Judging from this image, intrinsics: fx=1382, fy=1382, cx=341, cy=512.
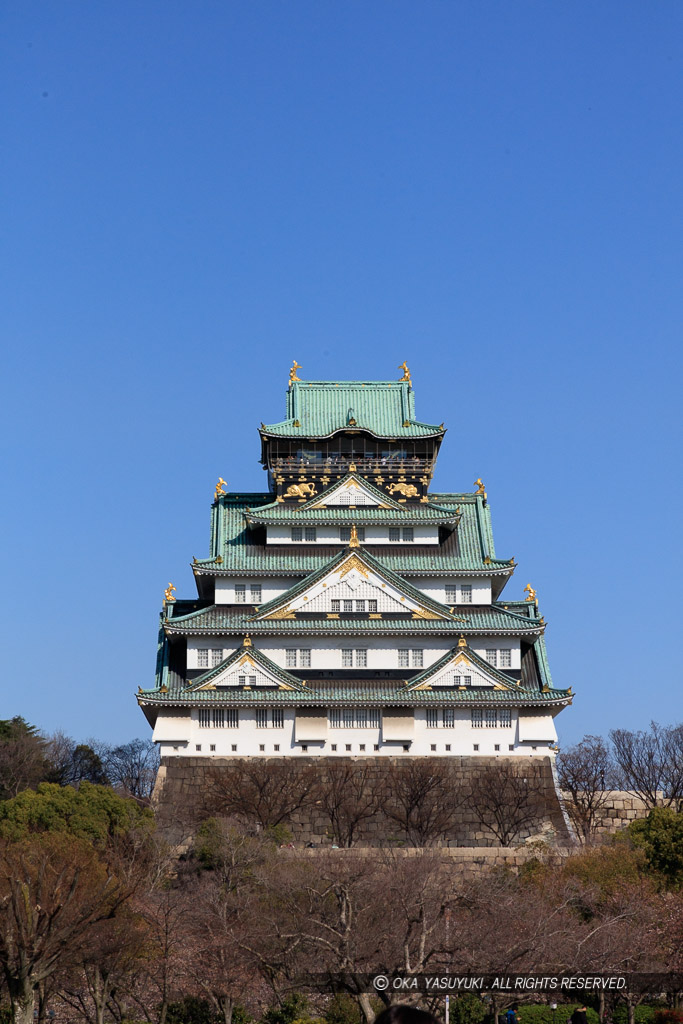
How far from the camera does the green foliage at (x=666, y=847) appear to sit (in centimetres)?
3922

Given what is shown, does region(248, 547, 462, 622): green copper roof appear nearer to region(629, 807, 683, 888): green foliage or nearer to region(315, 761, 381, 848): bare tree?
region(315, 761, 381, 848): bare tree

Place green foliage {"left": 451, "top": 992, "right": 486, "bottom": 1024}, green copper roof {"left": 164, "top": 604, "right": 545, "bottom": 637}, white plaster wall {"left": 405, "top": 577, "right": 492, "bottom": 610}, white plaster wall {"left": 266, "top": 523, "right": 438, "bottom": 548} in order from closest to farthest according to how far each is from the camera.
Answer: green foliage {"left": 451, "top": 992, "right": 486, "bottom": 1024}, green copper roof {"left": 164, "top": 604, "right": 545, "bottom": 637}, white plaster wall {"left": 405, "top": 577, "right": 492, "bottom": 610}, white plaster wall {"left": 266, "top": 523, "right": 438, "bottom": 548}

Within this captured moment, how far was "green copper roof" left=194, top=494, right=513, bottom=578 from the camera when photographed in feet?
208

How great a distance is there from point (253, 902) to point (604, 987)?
9.82m

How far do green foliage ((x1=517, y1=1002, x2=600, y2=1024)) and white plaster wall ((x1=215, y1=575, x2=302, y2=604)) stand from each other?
97.9 ft

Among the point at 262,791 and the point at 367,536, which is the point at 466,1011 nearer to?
the point at 262,791

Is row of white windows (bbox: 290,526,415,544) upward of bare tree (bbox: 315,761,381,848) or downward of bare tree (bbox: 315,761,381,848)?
upward

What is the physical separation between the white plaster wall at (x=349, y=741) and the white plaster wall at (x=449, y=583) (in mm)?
6569

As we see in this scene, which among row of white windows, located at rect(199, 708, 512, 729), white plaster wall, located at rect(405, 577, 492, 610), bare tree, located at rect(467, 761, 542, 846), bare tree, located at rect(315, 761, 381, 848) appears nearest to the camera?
bare tree, located at rect(315, 761, 381, 848)

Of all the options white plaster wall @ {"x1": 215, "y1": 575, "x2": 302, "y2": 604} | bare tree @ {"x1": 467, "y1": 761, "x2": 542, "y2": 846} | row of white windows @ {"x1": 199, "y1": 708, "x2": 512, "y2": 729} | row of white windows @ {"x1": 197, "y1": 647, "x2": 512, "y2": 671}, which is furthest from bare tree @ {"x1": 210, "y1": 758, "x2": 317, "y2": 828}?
white plaster wall @ {"x1": 215, "y1": 575, "x2": 302, "y2": 604}

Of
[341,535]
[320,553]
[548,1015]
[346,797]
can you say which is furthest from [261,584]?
[548,1015]

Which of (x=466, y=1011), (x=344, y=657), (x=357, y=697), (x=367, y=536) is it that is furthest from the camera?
(x=367, y=536)

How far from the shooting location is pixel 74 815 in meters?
45.8

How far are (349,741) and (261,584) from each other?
9.01m
